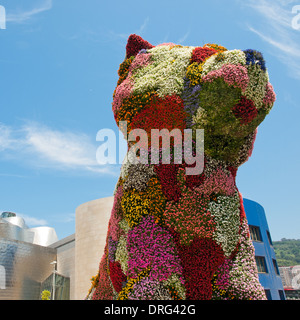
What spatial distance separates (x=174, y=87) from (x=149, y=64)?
131 cm

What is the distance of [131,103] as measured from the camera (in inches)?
358

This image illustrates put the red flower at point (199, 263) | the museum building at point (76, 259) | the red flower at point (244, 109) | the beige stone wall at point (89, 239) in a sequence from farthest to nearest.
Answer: the museum building at point (76, 259) < the beige stone wall at point (89, 239) < the red flower at point (244, 109) < the red flower at point (199, 263)

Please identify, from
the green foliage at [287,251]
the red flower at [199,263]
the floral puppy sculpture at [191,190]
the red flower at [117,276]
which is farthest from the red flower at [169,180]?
the green foliage at [287,251]

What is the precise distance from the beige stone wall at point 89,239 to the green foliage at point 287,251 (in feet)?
230

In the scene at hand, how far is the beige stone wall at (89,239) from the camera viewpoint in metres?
35.3

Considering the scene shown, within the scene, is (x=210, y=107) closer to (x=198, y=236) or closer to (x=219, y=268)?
(x=198, y=236)

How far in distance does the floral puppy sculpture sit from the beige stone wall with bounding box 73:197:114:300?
2708cm

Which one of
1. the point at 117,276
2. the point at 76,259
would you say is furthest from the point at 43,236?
the point at 117,276

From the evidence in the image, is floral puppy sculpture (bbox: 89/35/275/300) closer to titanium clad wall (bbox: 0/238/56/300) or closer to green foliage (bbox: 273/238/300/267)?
titanium clad wall (bbox: 0/238/56/300)

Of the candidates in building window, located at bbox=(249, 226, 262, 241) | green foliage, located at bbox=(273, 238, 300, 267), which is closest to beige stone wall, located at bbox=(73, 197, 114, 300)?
building window, located at bbox=(249, 226, 262, 241)

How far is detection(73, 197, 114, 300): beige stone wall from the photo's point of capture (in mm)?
35281

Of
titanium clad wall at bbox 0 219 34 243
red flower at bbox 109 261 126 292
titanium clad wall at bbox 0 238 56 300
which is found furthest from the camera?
titanium clad wall at bbox 0 219 34 243

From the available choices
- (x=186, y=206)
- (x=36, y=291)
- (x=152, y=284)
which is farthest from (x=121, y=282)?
(x=36, y=291)

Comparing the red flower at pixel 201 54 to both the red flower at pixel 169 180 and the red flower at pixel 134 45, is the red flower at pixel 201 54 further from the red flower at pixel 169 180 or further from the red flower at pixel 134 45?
the red flower at pixel 169 180
